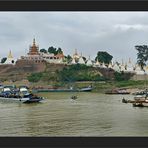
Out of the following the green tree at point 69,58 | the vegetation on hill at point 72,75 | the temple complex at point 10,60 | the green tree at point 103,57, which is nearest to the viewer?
the vegetation on hill at point 72,75

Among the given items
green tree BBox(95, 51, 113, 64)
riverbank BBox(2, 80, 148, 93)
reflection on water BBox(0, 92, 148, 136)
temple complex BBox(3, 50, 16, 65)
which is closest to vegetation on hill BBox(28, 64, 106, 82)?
riverbank BBox(2, 80, 148, 93)

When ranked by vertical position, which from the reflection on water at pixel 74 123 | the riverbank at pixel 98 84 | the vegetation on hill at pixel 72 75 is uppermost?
the vegetation on hill at pixel 72 75

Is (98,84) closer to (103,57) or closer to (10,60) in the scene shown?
(103,57)

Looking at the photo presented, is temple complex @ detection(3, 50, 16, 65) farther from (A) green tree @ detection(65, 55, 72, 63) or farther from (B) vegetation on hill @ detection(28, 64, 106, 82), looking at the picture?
(A) green tree @ detection(65, 55, 72, 63)

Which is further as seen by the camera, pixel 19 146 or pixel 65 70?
pixel 65 70

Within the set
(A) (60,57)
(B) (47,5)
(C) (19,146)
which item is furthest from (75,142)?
(A) (60,57)

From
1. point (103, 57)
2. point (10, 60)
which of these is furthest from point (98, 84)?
point (10, 60)

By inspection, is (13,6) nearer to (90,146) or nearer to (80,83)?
(90,146)

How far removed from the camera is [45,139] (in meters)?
1.22

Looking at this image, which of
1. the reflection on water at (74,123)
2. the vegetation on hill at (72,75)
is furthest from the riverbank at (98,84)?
the reflection on water at (74,123)

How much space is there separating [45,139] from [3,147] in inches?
5.6

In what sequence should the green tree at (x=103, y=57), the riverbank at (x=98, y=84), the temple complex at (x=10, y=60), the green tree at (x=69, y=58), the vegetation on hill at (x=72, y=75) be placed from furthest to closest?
the temple complex at (x=10, y=60) < the green tree at (x=69, y=58) < the green tree at (x=103, y=57) < the vegetation on hill at (x=72, y=75) < the riverbank at (x=98, y=84)

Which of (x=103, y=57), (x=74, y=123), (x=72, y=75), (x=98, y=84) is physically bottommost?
(x=74, y=123)

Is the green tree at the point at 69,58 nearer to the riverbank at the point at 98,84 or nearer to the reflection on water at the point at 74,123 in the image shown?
the riverbank at the point at 98,84
